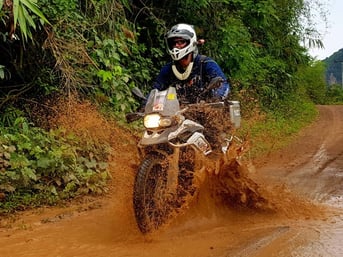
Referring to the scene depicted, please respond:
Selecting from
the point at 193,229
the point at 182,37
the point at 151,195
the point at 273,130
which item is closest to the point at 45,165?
the point at 151,195

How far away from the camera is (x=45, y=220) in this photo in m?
5.41

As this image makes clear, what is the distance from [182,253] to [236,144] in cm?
A: 178

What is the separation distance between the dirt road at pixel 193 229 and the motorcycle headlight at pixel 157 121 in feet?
2.29

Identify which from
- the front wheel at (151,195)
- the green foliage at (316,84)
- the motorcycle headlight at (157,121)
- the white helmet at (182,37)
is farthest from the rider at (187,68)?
the green foliage at (316,84)

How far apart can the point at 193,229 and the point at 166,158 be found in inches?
28.7

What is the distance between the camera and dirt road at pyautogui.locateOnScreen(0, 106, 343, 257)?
4289 millimetres

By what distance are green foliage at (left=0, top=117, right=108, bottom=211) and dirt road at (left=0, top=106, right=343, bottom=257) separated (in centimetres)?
28

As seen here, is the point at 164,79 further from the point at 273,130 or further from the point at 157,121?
the point at 273,130

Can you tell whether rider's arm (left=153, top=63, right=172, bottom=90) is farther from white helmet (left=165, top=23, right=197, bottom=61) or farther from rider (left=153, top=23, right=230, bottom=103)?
white helmet (left=165, top=23, right=197, bottom=61)

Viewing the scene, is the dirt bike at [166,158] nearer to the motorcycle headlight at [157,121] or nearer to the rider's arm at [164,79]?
the motorcycle headlight at [157,121]

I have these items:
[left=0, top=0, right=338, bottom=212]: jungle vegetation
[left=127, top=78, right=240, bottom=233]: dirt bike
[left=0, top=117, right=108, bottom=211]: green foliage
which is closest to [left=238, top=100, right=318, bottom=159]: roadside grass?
[left=0, top=0, right=338, bottom=212]: jungle vegetation

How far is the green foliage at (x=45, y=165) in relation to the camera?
5.99m

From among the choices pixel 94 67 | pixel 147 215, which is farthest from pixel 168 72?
pixel 94 67

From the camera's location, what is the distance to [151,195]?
462 cm
